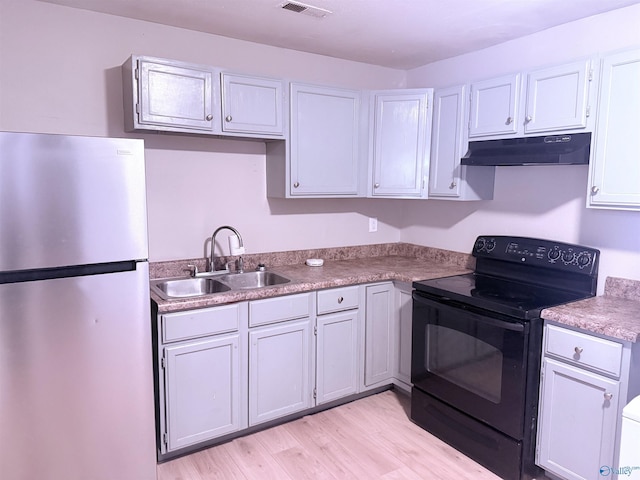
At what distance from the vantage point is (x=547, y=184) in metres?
2.73

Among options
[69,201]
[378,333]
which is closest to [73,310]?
[69,201]

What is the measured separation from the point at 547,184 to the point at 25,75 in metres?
2.97

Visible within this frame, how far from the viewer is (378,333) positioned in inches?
120

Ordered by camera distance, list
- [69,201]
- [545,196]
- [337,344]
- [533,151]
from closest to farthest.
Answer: [69,201], [533,151], [545,196], [337,344]

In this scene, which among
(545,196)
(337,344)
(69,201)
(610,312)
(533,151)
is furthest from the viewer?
(337,344)

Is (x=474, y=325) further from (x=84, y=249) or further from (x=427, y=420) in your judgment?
(x=84, y=249)

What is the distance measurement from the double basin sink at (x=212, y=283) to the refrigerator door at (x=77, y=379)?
563 millimetres

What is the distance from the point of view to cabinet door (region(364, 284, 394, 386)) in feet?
9.84

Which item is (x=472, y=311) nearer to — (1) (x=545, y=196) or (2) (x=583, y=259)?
(2) (x=583, y=259)

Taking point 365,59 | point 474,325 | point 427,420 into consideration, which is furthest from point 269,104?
point 427,420

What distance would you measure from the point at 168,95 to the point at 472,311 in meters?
1.98

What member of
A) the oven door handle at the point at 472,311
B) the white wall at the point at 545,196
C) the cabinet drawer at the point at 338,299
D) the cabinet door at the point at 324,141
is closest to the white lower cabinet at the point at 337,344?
the cabinet drawer at the point at 338,299

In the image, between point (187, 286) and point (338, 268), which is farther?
point (338, 268)

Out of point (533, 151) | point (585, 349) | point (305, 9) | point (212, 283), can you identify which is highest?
point (305, 9)
